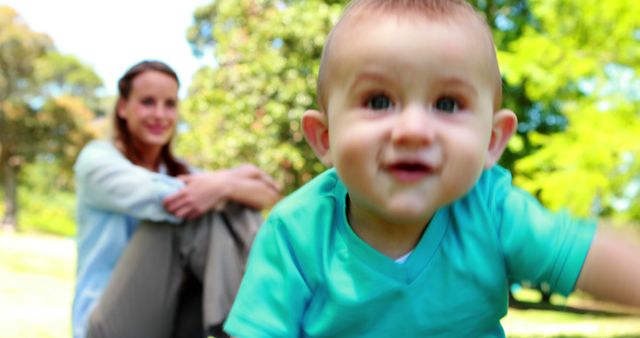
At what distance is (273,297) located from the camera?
1363 millimetres

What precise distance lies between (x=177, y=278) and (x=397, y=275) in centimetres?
177

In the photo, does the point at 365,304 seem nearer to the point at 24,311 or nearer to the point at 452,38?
the point at 452,38

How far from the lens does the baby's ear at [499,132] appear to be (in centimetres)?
137

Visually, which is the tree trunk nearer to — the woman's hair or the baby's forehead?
the woman's hair

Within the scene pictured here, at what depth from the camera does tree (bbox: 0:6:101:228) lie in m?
25.3

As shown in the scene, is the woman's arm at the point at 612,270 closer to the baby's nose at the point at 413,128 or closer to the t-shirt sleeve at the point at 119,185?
the baby's nose at the point at 413,128

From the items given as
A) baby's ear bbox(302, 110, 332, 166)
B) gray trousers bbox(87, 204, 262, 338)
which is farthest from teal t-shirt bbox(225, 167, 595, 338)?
gray trousers bbox(87, 204, 262, 338)

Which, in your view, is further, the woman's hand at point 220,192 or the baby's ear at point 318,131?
the woman's hand at point 220,192

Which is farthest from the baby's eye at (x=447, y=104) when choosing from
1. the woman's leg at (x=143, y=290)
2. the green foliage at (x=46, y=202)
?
the green foliage at (x=46, y=202)

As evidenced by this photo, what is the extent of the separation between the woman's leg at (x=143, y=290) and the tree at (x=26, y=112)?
82.0 feet

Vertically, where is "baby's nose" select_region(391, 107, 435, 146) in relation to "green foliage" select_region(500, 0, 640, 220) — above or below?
above

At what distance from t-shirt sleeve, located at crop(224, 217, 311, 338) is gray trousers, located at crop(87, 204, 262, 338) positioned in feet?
4.62

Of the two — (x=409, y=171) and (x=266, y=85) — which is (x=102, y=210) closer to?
(x=409, y=171)

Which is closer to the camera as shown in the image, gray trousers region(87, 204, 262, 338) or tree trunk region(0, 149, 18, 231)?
gray trousers region(87, 204, 262, 338)
